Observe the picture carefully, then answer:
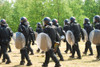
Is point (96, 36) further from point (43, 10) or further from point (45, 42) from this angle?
point (43, 10)

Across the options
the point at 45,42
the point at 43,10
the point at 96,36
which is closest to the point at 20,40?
the point at 45,42

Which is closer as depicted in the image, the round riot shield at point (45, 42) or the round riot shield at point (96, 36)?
the round riot shield at point (45, 42)

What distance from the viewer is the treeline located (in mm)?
36625

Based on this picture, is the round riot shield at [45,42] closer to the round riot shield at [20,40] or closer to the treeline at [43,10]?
the round riot shield at [20,40]

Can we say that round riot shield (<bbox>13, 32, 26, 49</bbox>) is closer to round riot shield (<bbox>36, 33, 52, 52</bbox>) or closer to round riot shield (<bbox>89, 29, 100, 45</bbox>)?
round riot shield (<bbox>36, 33, 52, 52</bbox>)

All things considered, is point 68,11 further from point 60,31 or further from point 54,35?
point 54,35

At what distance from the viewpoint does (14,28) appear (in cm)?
4069

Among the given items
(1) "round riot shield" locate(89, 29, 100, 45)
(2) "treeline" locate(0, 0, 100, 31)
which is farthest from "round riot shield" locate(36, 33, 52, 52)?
(2) "treeline" locate(0, 0, 100, 31)

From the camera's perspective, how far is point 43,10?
123 feet

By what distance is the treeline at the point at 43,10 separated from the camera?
36625 millimetres

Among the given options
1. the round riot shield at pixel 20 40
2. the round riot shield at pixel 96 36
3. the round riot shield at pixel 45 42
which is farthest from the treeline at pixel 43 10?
the round riot shield at pixel 45 42

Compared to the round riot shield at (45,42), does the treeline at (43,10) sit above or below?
above

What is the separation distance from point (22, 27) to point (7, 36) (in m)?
0.99

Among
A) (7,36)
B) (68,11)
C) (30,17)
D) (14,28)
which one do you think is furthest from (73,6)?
(7,36)
